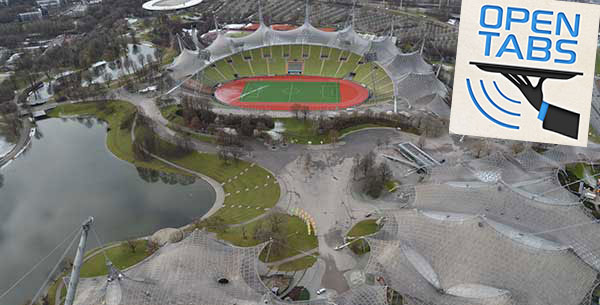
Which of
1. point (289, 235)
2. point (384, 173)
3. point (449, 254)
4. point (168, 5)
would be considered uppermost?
point (168, 5)

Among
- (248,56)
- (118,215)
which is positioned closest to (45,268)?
(118,215)

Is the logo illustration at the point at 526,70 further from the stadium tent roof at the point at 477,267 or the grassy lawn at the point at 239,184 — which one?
the grassy lawn at the point at 239,184

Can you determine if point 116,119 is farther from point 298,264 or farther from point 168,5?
point 168,5

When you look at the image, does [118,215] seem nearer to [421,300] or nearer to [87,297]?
[87,297]

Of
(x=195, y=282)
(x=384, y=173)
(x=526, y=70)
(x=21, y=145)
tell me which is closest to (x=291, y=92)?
(x=384, y=173)

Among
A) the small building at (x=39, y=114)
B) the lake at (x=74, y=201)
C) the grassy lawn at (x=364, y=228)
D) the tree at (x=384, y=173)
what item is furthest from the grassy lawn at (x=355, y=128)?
the small building at (x=39, y=114)

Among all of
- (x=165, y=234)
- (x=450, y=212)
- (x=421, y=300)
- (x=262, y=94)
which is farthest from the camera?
(x=262, y=94)
